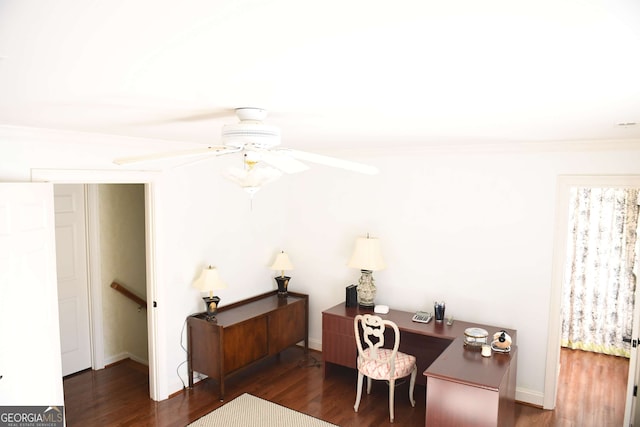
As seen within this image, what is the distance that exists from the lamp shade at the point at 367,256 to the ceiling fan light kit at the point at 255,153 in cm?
243

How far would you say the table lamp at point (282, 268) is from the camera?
17.2ft

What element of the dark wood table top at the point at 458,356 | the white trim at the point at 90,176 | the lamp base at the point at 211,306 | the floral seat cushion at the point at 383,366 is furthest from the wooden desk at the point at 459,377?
the white trim at the point at 90,176

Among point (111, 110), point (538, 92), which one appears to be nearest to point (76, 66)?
point (111, 110)

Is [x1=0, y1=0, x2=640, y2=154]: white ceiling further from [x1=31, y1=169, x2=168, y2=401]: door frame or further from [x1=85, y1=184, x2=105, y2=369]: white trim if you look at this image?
[x1=85, y1=184, x2=105, y2=369]: white trim

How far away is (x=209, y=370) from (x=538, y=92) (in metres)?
3.71

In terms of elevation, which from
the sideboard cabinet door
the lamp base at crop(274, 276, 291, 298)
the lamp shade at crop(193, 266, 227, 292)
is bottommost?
the sideboard cabinet door

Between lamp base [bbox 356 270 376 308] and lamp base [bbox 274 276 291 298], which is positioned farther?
lamp base [bbox 274 276 291 298]

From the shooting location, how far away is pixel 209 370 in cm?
436

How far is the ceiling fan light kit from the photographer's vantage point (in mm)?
2096

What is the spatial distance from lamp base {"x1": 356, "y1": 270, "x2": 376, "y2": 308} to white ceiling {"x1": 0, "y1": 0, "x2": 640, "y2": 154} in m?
2.42

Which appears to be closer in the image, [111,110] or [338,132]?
[111,110]

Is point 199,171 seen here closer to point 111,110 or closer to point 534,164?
point 111,110

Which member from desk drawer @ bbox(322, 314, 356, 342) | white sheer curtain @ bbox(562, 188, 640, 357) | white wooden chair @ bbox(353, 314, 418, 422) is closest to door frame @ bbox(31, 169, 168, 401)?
desk drawer @ bbox(322, 314, 356, 342)

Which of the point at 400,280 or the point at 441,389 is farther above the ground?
the point at 400,280
